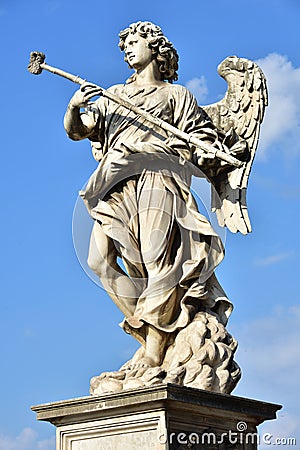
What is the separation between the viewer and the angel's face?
9.65m

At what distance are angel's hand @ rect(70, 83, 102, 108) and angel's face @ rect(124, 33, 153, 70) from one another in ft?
1.91

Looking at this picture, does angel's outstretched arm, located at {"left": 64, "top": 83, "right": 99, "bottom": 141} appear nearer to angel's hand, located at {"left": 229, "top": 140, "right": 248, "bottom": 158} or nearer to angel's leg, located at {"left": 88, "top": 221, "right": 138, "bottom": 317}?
angel's leg, located at {"left": 88, "top": 221, "right": 138, "bottom": 317}

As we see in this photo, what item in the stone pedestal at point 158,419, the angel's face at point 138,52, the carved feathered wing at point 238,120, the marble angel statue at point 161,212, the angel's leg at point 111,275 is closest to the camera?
the stone pedestal at point 158,419

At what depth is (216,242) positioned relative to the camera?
30.0ft

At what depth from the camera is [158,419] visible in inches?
317

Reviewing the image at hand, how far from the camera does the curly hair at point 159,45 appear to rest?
9648 mm

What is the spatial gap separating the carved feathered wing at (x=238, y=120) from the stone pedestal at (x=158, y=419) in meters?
1.75

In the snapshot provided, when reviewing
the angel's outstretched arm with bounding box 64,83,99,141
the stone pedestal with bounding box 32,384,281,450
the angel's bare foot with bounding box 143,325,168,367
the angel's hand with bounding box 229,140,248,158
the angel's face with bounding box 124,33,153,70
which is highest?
the angel's face with bounding box 124,33,153,70

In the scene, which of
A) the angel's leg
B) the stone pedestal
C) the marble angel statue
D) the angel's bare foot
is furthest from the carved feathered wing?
the stone pedestal

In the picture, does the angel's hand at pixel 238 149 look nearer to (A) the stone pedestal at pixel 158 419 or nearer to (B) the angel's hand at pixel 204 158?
(B) the angel's hand at pixel 204 158

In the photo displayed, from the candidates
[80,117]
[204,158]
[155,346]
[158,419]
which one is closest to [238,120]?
[204,158]

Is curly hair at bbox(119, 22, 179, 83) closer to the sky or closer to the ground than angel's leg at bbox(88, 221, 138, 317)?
closer to the sky

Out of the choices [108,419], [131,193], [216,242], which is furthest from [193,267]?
[108,419]

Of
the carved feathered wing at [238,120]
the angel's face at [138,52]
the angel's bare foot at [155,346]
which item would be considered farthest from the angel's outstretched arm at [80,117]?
the angel's bare foot at [155,346]
